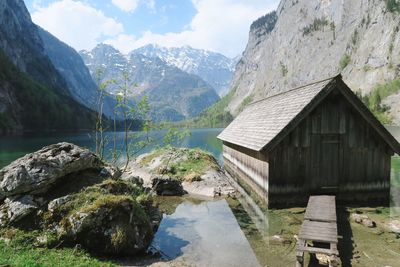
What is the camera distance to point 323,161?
66.7ft

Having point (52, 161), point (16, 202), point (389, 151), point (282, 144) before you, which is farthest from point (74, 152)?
point (389, 151)

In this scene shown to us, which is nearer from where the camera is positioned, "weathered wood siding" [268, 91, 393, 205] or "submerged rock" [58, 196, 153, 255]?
"submerged rock" [58, 196, 153, 255]

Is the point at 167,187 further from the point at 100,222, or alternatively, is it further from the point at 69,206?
the point at 100,222

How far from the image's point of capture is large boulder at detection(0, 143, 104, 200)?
12945mm

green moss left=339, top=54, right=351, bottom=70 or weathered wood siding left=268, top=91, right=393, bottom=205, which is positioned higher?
green moss left=339, top=54, right=351, bottom=70

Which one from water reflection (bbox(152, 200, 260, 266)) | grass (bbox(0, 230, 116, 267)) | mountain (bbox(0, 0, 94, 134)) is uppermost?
→ mountain (bbox(0, 0, 94, 134))

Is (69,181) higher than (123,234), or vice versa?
(69,181)

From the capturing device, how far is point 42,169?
44.6 ft

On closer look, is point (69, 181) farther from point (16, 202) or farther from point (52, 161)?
point (16, 202)

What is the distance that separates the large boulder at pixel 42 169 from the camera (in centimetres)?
1295

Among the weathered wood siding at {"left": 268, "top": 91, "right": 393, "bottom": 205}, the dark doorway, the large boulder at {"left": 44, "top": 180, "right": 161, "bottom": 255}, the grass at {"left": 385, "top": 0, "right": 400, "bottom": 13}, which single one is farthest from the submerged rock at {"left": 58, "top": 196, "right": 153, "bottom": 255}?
the grass at {"left": 385, "top": 0, "right": 400, "bottom": 13}

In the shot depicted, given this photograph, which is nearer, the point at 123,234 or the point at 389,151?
the point at 123,234

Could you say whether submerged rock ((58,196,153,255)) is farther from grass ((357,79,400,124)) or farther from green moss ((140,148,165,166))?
grass ((357,79,400,124))

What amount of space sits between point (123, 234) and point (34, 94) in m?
150
